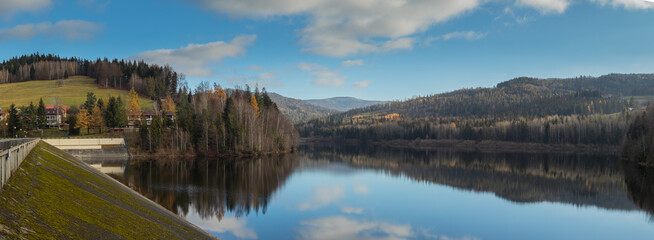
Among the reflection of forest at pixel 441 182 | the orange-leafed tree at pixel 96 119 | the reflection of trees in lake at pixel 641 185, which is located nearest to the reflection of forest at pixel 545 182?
the reflection of forest at pixel 441 182

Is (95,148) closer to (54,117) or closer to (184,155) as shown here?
(184,155)

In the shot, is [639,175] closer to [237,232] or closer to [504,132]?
[237,232]

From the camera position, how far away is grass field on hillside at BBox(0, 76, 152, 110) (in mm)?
105275

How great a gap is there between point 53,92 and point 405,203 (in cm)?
12273

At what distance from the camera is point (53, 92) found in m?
115

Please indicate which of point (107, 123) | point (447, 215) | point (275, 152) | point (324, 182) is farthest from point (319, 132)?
point (447, 215)

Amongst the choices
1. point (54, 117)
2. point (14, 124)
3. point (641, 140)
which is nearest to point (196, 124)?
point (14, 124)

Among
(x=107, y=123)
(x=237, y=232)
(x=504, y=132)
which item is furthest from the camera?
(x=504, y=132)

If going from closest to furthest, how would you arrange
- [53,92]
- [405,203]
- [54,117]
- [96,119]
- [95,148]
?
[405,203]
[95,148]
[96,119]
[54,117]
[53,92]

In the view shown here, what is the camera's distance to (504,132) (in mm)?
125438

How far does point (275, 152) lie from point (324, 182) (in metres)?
40.1

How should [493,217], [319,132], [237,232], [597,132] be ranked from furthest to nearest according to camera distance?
[319,132]
[597,132]
[493,217]
[237,232]

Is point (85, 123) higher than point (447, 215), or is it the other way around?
point (85, 123)

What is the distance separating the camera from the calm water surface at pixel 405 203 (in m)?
23.5
